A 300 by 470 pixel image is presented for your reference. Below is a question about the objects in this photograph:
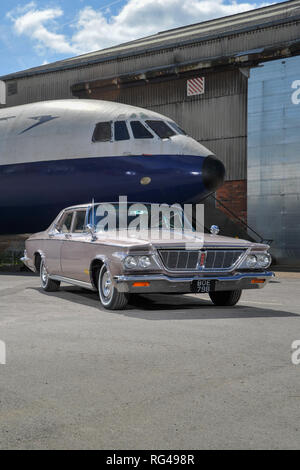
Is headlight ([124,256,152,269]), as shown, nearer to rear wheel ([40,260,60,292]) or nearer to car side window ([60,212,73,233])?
car side window ([60,212,73,233])

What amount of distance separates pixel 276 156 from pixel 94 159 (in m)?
10.2

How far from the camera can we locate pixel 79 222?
9922 mm

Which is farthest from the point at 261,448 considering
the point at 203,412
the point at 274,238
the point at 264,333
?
the point at 274,238

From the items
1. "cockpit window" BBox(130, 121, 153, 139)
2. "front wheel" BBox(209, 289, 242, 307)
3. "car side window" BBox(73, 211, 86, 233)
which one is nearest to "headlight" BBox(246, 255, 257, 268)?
"front wheel" BBox(209, 289, 242, 307)

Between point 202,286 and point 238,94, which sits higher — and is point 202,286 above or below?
below

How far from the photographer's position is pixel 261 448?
9.85ft

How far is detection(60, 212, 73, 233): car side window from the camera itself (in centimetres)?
1025

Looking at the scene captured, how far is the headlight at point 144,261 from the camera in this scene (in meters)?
7.79

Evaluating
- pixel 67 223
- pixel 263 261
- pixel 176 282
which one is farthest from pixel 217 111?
pixel 176 282

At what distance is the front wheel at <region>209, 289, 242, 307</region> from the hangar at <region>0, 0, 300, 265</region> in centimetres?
1446

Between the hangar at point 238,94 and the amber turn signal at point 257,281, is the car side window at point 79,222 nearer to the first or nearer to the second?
the amber turn signal at point 257,281

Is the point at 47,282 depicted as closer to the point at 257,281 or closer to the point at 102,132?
the point at 257,281

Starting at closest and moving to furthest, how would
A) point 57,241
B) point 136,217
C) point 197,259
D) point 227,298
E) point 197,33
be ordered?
point 197,259 < point 227,298 < point 136,217 < point 57,241 < point 197,33
